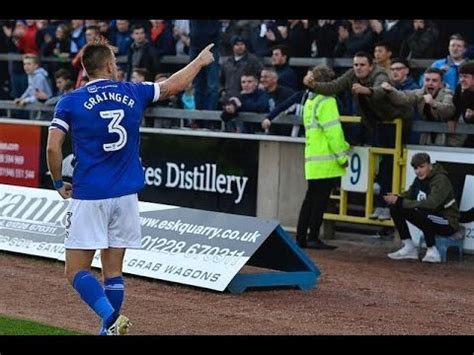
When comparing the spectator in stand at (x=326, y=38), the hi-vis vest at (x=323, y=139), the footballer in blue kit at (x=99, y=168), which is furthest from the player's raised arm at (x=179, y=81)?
the spectator in stand at (x=326, y=38)

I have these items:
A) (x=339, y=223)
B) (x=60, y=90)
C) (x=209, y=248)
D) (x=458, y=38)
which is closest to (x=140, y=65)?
(x=60, y=90)

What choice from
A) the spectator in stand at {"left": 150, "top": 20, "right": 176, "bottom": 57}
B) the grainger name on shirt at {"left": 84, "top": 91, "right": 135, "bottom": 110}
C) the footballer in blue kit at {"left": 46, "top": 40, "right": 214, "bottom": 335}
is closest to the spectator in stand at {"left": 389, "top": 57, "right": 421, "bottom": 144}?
the spectator in stand at {"left": 150, "top": 20, "right": 176, "bottom": 57}

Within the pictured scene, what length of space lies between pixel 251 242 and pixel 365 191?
12.1ft

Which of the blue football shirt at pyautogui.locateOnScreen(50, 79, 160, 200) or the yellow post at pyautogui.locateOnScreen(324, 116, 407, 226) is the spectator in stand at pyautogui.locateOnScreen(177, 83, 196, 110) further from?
the blue football shirt at pyautogui.locateOnScreen(50, 79, 160, 200)

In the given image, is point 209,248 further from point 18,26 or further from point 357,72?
point 18,26

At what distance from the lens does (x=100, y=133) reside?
353 inches

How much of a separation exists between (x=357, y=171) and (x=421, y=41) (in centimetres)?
199

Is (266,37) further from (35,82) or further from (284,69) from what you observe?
(35,82)

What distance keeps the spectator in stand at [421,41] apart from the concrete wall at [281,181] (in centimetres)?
187

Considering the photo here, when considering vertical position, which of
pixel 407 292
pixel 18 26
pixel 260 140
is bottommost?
pixel 407 292

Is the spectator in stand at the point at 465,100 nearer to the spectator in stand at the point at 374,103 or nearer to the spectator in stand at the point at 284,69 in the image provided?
the spectator in stand at the point at 374,103

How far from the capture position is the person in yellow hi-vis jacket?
14852 millimetres

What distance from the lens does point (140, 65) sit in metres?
18.6
